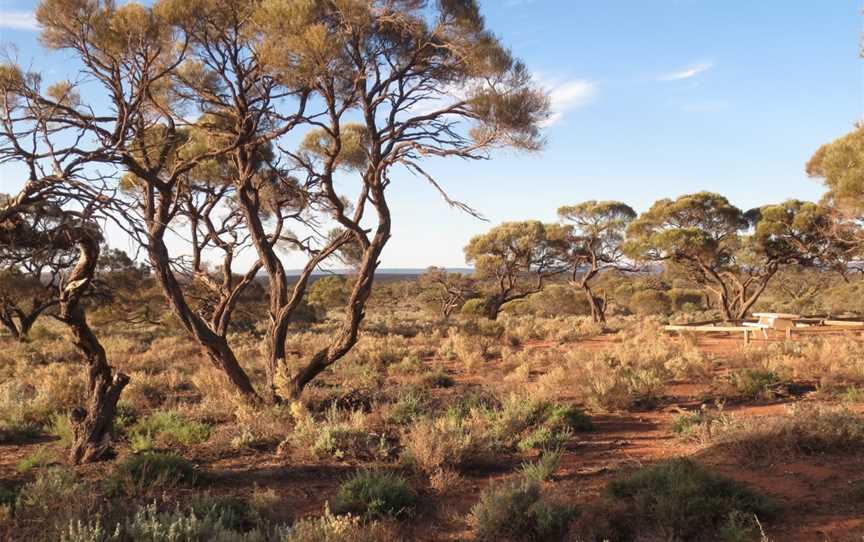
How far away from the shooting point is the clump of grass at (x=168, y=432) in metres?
7.58

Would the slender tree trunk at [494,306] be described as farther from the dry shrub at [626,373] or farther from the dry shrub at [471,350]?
the dry shrub at [626,373]

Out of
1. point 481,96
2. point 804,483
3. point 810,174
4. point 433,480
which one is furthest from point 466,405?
point 810,174

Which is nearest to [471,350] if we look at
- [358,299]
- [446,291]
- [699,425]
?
[358,299]

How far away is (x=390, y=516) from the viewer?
5.03m

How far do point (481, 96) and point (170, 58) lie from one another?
5.40 metres

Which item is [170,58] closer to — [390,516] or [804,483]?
[390,516]

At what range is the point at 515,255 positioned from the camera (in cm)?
3334

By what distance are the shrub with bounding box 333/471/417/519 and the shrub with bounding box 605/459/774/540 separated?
1.92 metres

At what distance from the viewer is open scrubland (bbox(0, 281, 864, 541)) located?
4605mm

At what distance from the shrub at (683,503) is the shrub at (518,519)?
0.50m

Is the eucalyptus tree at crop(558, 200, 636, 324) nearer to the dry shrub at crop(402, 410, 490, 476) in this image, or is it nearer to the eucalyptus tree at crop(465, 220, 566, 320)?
the eucalyptus tree at crop(465, 220, 566, 320)

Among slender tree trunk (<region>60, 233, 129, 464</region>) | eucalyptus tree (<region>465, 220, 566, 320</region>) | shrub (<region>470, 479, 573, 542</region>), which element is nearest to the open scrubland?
shrub (<region>470, 479, 573, 542</region>)

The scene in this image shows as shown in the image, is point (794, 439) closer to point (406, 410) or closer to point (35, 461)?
point (406, 410)

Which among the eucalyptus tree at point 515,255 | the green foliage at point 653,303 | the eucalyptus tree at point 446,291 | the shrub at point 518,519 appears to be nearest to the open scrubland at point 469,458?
the shrub at point 518,519
